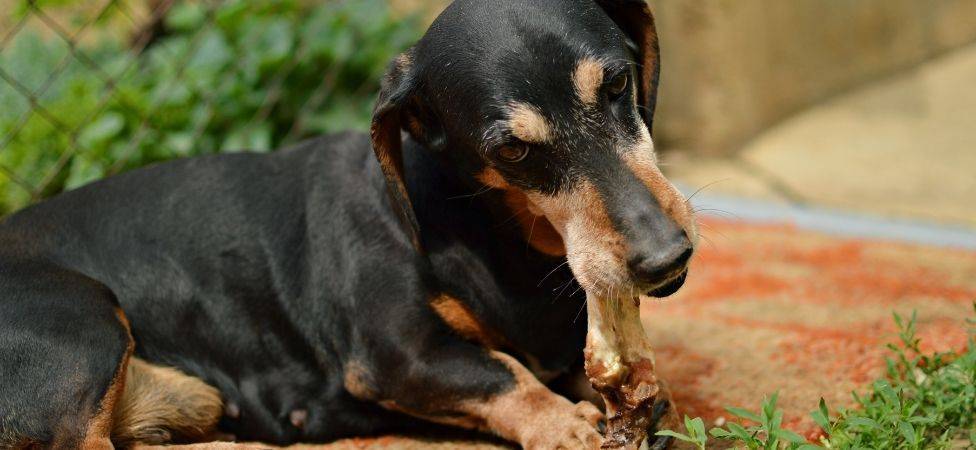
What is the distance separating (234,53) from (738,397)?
4.38 m

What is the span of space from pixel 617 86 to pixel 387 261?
3.17 ft

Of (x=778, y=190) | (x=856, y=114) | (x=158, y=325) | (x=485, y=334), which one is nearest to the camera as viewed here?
(x=485, y=334)

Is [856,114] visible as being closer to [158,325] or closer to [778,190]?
[778,190]

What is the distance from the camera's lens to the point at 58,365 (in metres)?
3.13

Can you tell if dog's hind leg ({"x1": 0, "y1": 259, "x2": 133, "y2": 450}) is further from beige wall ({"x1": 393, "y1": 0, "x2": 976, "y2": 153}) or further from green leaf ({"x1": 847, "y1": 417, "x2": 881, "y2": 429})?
beige wall ({"x1": 393, "y1": 0, "x2": 976, "y2": 153})

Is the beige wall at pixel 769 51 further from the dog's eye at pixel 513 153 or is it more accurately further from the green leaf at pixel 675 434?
the green leaf at pixel 675 434

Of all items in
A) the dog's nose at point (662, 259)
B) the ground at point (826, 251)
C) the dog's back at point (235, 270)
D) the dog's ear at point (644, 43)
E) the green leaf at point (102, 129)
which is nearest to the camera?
the dog's nose at point (662, 259)

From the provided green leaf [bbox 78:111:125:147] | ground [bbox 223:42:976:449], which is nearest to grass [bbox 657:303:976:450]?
ground [bbox 223:42:976:449]

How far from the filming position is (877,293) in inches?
185

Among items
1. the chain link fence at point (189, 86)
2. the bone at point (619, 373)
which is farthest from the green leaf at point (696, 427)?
the chain link fence at point (189, 86)

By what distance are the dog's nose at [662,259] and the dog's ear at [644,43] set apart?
721 millimetres

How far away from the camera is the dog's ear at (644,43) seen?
3.18 m

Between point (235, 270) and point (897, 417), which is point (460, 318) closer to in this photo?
point (235, 270)

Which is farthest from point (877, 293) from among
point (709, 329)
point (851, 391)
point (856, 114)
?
point (856, 114)
